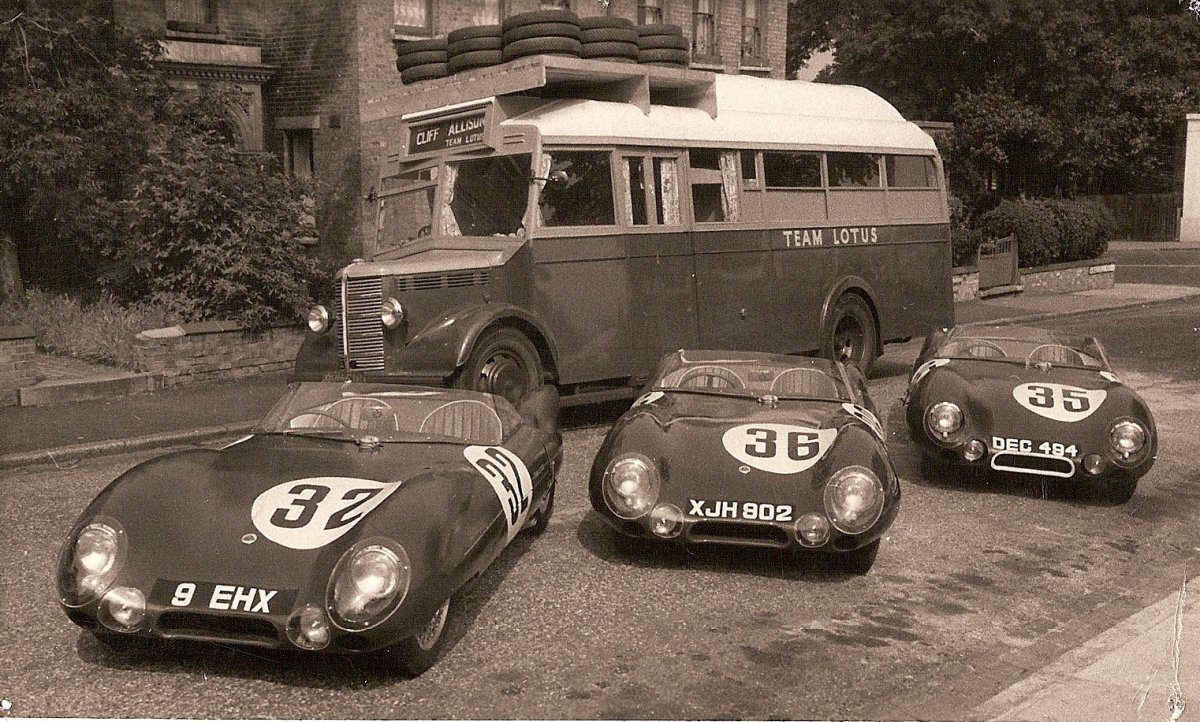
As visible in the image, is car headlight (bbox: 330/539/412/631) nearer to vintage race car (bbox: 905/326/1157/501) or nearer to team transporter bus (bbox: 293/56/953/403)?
team transporter bus (bbox: 293/56/953/403)

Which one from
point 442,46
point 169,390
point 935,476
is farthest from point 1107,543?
point 169,390

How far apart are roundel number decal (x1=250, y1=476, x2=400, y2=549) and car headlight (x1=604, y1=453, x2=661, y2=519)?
4.82 ft

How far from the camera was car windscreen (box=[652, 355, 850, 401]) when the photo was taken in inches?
305

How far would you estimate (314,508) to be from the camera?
5.35 metres

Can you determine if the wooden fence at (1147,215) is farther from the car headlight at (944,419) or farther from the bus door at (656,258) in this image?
the car headlight at (944,419)

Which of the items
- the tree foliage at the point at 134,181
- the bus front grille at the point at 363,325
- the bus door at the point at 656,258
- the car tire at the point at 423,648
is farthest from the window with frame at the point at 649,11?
the car tire at the point at 423,648

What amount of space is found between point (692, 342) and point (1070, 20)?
26659 mm

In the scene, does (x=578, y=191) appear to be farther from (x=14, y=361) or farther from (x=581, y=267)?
(x=14, y=361)

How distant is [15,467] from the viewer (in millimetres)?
9672

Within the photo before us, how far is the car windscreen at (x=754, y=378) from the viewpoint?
25.4 ft

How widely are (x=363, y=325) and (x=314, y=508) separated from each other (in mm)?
4889

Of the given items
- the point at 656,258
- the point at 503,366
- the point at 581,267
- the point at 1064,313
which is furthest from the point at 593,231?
the point at 1064,313

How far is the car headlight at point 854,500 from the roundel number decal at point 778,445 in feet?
0.66

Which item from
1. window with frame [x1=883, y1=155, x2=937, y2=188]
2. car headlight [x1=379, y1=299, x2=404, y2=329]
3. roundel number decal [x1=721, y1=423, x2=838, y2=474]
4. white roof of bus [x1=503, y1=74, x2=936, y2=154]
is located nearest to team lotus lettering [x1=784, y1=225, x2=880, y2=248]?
window with frame [x1=883, y1=155, x2=937, y2=188]
